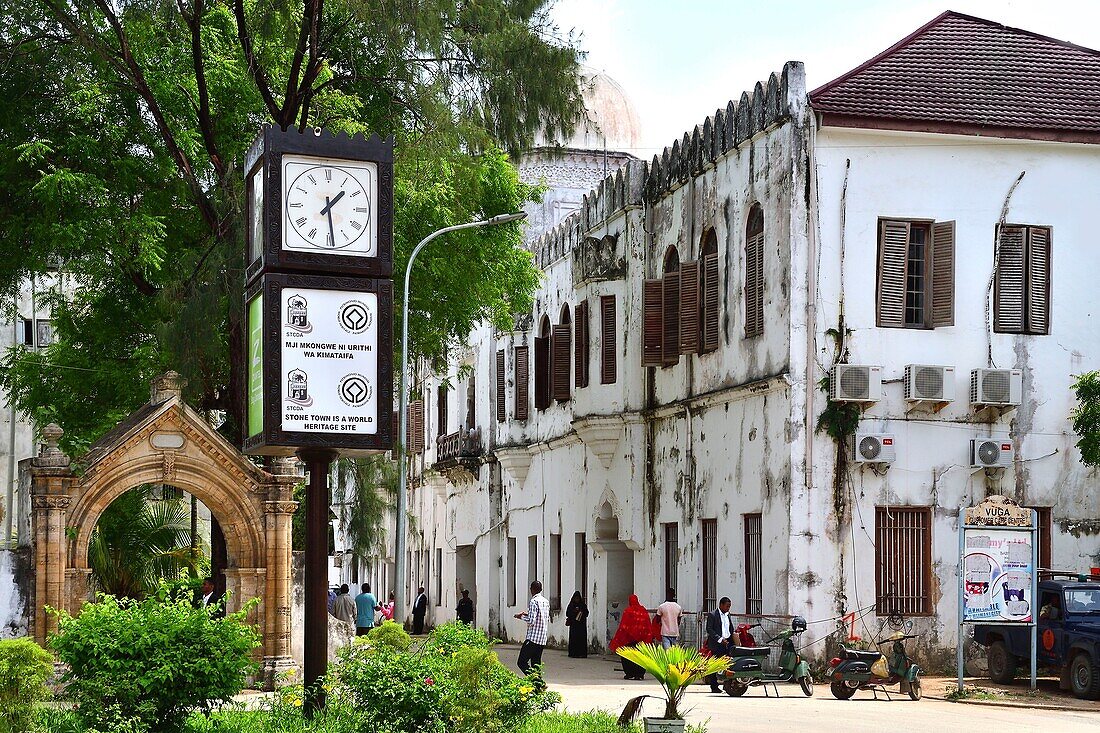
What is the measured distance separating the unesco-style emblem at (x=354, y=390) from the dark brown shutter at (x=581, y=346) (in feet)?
68.7

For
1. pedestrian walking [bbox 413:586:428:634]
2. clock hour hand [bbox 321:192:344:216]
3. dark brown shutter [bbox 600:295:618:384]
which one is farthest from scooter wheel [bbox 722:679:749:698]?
pedestrian walking [bbox 413:586:428:634]

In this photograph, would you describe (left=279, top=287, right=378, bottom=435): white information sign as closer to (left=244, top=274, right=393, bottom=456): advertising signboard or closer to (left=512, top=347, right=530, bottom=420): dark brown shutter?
(left=244, top=274, right=393, bottom=456): advertising signboard

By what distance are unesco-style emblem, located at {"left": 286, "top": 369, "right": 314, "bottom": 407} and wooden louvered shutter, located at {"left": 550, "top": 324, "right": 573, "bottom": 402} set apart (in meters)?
22.9

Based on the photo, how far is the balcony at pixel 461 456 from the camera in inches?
1799

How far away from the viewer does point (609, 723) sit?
14867 mm

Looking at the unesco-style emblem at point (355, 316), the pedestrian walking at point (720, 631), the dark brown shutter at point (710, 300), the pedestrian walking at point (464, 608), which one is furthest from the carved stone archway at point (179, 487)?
the pedestrian walking at point (464, 608)

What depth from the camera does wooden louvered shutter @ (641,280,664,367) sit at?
30.8m

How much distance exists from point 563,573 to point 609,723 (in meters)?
22.9

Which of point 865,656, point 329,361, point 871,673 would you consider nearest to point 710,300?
point 865,656

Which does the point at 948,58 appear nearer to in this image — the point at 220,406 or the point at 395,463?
the point at 220,406

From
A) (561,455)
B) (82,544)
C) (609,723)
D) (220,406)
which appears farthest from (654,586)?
(609,723)

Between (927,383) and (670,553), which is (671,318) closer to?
(670,553)

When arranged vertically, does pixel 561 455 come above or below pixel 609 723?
above

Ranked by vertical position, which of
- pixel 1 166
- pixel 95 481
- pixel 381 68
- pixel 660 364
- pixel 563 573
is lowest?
pixel 563 573
